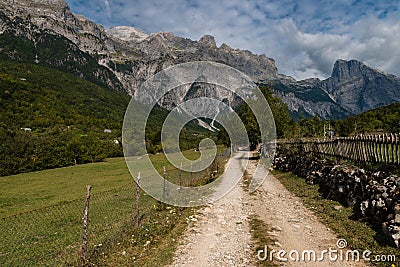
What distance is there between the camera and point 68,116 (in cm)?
12975

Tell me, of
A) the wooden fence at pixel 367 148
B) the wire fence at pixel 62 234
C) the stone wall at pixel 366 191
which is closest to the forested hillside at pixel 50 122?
the wire fence at pixel 62 234

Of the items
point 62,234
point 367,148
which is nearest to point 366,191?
point 367,148

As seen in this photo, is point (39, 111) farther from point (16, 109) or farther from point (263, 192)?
point (263, 192)

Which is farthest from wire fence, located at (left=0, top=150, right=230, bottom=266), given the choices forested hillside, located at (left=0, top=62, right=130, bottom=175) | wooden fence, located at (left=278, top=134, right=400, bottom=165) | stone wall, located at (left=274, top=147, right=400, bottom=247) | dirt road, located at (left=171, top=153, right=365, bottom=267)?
forested hillside, located at (left=0, top=62, right=130, bottom=175)

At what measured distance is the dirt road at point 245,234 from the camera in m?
7.45

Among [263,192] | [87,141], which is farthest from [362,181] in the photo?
[87,141]

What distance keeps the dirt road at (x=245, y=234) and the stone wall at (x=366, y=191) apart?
1.61 m

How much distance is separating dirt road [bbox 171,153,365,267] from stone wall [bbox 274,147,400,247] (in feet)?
5.29

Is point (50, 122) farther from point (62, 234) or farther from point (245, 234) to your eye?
point (245, 234)

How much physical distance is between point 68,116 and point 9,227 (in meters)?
129

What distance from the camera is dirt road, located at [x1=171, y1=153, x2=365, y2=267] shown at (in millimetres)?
7453

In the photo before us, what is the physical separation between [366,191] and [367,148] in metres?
3.50

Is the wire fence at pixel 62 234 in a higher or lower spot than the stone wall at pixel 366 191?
lower

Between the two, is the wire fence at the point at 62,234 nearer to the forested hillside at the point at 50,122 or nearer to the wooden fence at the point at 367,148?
the wooden fence at the point at 367,148
